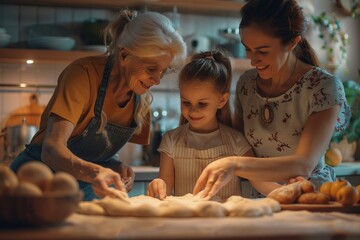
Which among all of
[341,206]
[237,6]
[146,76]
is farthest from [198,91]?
[237,6]

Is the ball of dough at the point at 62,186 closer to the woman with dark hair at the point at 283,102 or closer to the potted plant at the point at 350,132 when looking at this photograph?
the woman with dark hair at the point at 283,102

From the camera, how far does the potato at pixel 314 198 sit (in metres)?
1.66

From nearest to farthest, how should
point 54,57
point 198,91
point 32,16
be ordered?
point 198,91
point 54,57
point 32,16

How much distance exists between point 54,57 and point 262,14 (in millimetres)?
1828

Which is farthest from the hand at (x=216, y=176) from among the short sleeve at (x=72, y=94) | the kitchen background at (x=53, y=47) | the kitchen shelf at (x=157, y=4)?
the kitchen shelf at (x=157, y=4)

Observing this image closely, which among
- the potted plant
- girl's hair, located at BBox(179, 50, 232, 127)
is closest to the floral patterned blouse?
girl's hair, located at BBox(179, 50, 232, 127)

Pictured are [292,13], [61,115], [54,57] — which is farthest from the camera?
[54,57]

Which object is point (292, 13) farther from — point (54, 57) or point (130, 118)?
point (54, 57)

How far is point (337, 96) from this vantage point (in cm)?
200

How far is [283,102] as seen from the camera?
82.8 inches

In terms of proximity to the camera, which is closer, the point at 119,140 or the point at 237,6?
the point at 119,140

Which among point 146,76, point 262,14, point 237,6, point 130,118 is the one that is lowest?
point 130,118

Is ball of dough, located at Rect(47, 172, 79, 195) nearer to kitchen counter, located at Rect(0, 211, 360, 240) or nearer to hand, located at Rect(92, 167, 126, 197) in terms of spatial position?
kitchen counter, located at Rect(0, 211, 360, 240)

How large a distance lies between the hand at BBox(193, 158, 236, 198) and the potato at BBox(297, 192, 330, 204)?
22 cm
